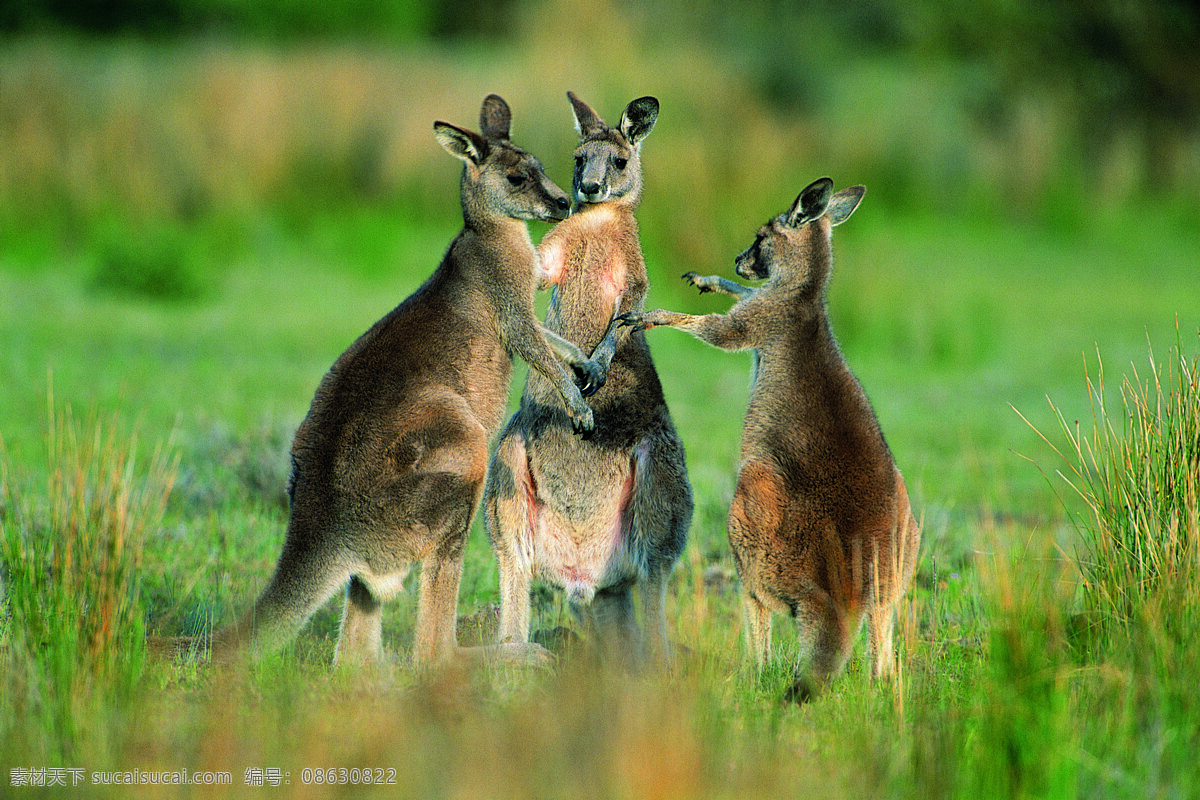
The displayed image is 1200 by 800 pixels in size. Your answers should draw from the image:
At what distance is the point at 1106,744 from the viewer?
3420 mm

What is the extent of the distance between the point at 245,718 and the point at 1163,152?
21.2m

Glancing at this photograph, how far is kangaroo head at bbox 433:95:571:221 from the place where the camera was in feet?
16.4

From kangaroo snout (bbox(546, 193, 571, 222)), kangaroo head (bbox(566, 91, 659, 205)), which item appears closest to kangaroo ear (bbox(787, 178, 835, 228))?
kangaroo head (bbox(566, 91, 659, 205))

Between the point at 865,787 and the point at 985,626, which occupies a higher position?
the point at 985,626

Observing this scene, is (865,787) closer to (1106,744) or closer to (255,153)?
(1106,744)

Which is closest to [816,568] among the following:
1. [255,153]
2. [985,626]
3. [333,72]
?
[985,626]

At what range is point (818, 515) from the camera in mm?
4309

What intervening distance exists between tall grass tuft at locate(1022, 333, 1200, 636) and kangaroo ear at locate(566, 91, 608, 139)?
2257 millimetres

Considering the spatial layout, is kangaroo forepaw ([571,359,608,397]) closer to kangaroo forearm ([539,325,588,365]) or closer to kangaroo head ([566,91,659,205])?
kangaroo forearm ([539,325,588,365])

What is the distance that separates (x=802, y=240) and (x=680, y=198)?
33.2 ft

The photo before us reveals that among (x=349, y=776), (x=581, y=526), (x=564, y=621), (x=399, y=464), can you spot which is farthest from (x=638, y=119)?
(x=349, y=776)

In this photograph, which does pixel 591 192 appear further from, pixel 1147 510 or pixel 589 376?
pixel 1147 510

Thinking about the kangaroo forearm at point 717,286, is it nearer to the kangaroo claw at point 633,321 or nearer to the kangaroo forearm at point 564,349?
the kangaroo claw at point 633,321

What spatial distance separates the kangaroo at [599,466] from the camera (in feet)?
15.9
